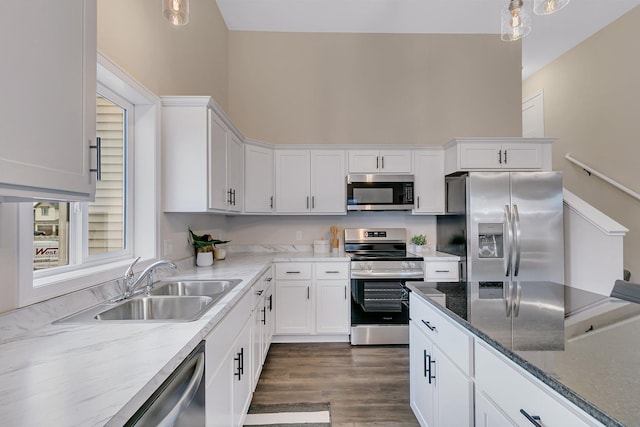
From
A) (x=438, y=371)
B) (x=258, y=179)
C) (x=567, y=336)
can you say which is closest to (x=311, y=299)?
(x=258, y=179)

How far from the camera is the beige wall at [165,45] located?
178 centimetres

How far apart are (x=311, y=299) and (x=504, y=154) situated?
2579 mm

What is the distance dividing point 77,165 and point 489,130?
4.40 meters

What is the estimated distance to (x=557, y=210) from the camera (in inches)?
126

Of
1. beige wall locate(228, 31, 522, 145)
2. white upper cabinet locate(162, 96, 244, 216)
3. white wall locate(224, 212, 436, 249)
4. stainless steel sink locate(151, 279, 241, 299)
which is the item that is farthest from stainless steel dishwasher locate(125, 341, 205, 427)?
beige wall locate(228, 31, 522, 145)

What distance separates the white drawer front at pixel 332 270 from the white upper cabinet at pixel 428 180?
1.10 meters

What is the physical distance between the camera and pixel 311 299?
3.35m

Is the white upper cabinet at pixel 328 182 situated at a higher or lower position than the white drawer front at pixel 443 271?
higher

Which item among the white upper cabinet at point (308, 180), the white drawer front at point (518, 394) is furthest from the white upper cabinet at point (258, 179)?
the white drawer front at point (518, 394)

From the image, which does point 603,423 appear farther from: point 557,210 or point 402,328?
point 557,210

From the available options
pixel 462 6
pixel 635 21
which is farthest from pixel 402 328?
pixel 635 21

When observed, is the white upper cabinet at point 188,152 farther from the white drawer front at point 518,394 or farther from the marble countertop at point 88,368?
the white drawer front at point 518,394

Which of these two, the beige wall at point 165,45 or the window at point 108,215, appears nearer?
the window at point 108,215

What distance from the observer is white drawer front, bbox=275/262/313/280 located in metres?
3.34
